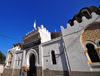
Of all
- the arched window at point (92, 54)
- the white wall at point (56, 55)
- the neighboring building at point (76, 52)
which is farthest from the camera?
the white wall at point (56, 55)

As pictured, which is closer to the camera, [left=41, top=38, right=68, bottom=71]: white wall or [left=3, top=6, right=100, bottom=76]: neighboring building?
[left=3, top=6, right=100, bottom=76]: neighboring building

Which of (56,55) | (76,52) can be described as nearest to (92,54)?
(76,52)

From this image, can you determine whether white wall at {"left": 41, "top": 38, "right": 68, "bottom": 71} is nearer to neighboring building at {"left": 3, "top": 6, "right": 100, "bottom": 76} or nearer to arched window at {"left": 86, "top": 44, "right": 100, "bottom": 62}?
neighboring building at {"left": 3, "top": 6, "right": 100, "bottom": 76}

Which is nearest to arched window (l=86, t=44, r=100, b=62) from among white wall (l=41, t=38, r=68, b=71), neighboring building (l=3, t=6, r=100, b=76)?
neighboring building (l=3, t=6, r=100, b=76)

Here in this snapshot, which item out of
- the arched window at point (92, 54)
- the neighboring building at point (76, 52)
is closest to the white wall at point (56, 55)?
the neighboring building at point (76, 52)

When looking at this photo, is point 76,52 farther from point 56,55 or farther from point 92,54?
point 56,55

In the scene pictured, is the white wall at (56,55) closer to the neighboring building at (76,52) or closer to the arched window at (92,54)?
the neighboring building at (76,52)

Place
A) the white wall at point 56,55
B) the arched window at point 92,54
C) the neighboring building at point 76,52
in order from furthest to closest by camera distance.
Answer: the white wall at point 56,55
the arched window at point 92,54
the neighboring building at point 76,52

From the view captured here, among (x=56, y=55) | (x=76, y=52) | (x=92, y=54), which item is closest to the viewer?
(x=92, y=54)

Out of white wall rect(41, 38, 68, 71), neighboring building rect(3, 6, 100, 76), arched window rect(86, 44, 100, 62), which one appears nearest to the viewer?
neighboring building rect(3, 6, 100, 76)

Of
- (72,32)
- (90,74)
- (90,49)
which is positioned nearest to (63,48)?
(72,32)

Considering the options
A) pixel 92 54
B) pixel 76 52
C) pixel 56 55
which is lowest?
pixel 92 54

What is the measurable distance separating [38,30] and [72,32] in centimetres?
461

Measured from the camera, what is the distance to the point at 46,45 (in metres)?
6.51
